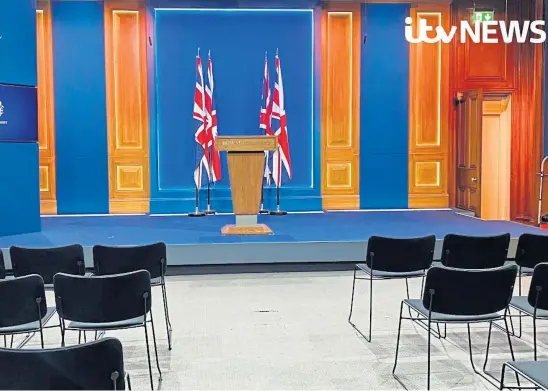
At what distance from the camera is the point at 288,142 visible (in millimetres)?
10047

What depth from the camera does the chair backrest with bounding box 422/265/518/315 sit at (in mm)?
3293

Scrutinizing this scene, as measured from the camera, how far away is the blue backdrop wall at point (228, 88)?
9.89 meters

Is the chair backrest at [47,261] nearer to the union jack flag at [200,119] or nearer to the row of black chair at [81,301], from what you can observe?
the row of black chair at [81,301]

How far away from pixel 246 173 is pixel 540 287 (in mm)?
4471

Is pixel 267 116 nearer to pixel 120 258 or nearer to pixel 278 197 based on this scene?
pixel 278 197

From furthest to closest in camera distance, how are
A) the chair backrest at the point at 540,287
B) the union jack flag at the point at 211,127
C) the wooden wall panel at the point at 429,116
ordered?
the wooden wall panel at the point at 429,116 < the union jack flag at the point at 211,127 < the chair backrest at the point at 540,287

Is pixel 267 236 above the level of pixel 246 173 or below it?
below

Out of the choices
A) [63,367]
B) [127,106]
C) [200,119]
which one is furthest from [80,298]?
[127,106]

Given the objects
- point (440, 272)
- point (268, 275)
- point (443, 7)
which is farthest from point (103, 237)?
point (443, 7)

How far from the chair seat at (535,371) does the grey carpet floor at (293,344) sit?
1.13 meters

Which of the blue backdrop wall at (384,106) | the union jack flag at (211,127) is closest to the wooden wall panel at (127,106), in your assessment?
the union jack flag at (211,127)

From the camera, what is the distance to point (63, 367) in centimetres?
211

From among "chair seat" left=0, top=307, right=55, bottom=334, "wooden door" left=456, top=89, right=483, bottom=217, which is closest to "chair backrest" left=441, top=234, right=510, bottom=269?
"chair seat" left=0, top=307, right=55, bottom=334

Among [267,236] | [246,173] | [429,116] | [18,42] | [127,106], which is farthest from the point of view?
[429,116]
